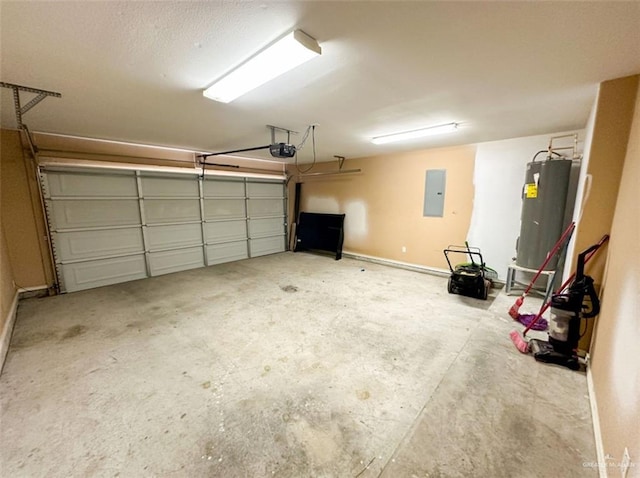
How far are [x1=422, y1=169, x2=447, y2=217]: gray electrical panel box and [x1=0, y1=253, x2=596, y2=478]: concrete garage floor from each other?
6.89ft

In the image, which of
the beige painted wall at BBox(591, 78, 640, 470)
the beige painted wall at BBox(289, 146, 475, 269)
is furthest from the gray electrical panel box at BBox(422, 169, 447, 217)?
the beige painted wall at BBox(591, 78, 640, 470)

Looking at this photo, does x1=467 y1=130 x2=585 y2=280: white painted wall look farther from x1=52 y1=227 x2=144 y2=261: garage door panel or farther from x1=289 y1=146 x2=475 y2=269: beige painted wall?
x1=52 y1=227 x2=144 y2=261: garage door panel

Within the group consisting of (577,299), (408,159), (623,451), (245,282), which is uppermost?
(408,159)

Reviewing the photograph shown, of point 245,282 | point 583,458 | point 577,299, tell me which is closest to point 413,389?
point 583,458

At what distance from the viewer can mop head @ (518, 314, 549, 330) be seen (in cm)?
269

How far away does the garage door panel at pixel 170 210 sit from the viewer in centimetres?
489

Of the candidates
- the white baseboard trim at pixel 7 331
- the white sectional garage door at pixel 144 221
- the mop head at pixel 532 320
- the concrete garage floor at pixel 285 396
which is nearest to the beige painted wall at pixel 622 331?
the concrete garage floor at pixel 285 396

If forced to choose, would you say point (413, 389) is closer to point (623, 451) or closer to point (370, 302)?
point (623, 451)

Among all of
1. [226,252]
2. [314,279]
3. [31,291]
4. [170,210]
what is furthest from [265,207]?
[31,291]

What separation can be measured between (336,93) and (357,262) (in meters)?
4.27

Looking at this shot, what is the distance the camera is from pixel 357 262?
601 cm

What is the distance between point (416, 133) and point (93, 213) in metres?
5.52

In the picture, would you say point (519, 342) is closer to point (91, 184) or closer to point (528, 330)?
point (528, 330)

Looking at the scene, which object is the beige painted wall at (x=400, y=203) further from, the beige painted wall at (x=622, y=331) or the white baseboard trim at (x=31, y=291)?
the white baseboard trim at (x=31, y=291)
